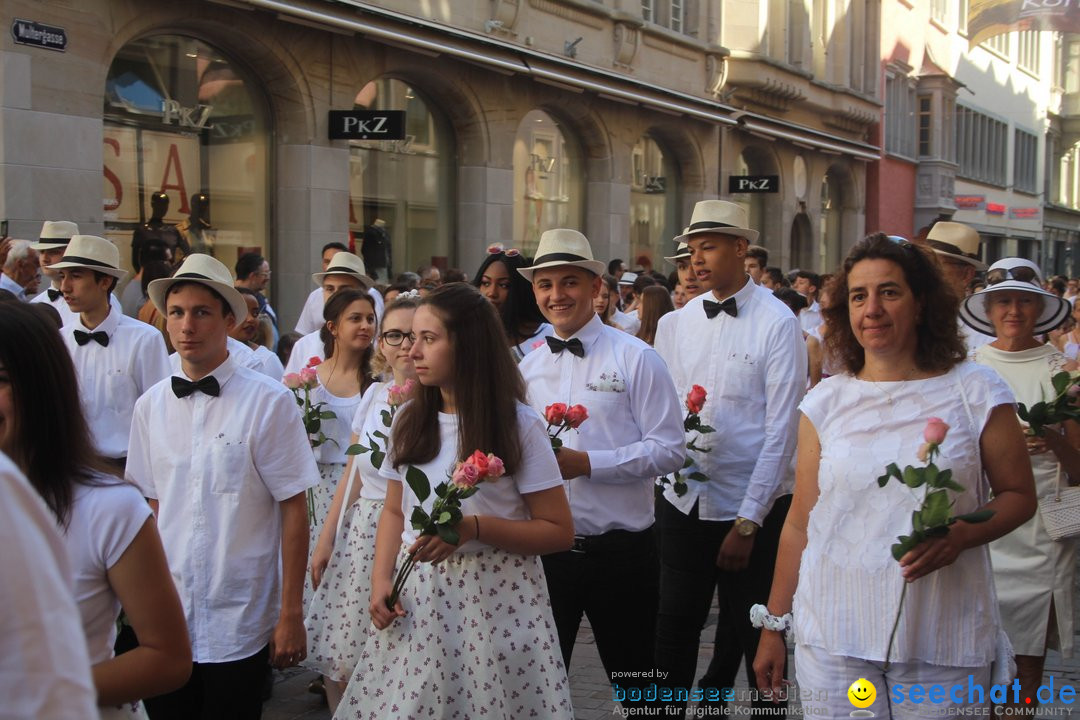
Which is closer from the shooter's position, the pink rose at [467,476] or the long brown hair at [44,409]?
the long brown hair at [44,409]

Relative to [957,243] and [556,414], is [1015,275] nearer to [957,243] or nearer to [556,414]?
[957,243]

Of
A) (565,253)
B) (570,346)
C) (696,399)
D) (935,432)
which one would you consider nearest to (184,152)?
(565,253)

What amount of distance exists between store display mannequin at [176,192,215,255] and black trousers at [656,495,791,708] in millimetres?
10345

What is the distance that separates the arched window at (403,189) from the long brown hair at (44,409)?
1452 cm

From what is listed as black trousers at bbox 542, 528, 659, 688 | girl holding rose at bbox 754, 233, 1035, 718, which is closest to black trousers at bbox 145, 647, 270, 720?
black trousers at bbox 542, 528, 659, 688

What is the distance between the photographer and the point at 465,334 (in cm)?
394

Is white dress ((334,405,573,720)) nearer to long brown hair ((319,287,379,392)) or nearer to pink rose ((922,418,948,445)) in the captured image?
pink rose ((922,418,948,445))

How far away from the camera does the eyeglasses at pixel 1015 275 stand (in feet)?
20.2

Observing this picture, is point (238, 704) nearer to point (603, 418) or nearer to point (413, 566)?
point (413, 566)

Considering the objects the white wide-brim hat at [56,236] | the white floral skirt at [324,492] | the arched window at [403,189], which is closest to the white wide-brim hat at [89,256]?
the white floral skirt at [324,492]

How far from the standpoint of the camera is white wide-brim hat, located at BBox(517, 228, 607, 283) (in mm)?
5086

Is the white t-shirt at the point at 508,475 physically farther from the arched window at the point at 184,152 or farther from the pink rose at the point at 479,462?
the arched window at the point at 184,152

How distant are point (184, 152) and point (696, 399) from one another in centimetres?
1062

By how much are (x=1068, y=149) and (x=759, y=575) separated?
66.2 meters
